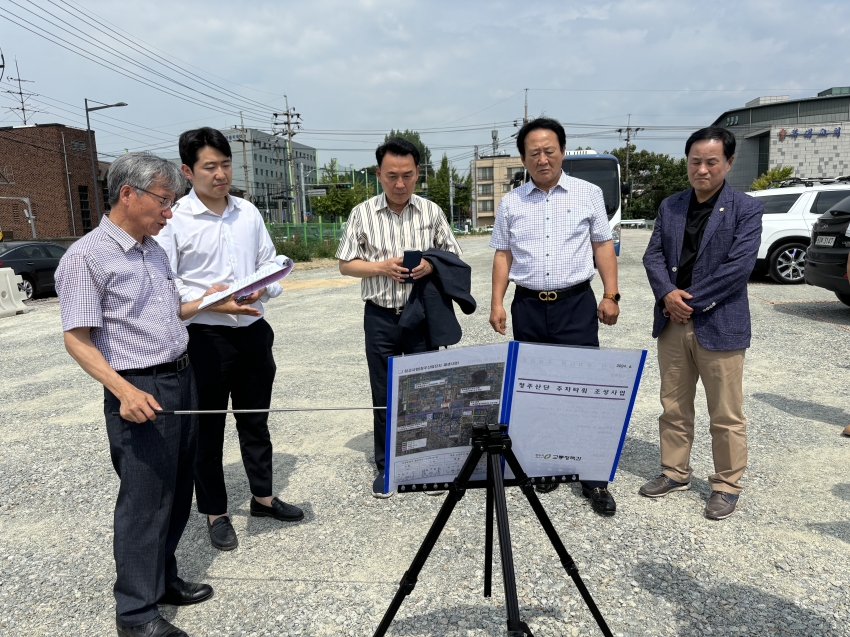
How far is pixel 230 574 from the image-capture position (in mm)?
2887

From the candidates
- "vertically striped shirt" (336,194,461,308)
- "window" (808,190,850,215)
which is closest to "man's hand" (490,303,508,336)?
"vertically striped shirt" (336,194,461,308)

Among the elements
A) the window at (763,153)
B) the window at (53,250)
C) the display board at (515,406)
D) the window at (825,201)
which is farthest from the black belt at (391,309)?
the window at (763,153)

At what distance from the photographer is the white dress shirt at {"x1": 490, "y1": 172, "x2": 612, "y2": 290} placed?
3377 mm

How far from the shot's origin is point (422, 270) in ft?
10.9

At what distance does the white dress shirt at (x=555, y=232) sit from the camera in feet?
11.1

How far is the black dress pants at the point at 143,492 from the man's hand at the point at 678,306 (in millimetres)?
2605

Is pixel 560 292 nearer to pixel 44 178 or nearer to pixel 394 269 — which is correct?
pixel 394 269

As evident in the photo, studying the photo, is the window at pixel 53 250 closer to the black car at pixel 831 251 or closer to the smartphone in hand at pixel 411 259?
the smartphone in hand at pixel 411 259

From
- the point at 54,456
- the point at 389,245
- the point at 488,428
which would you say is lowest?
the point at 54,456

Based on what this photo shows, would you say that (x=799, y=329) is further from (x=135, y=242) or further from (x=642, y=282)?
(x=135, y=242)

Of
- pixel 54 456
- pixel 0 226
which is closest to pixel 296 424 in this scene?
pixel 54 456

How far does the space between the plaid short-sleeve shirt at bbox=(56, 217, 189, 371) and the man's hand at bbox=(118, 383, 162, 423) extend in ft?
0.48

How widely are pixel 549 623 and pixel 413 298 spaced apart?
1.80 metres

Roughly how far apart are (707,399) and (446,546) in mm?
1740
